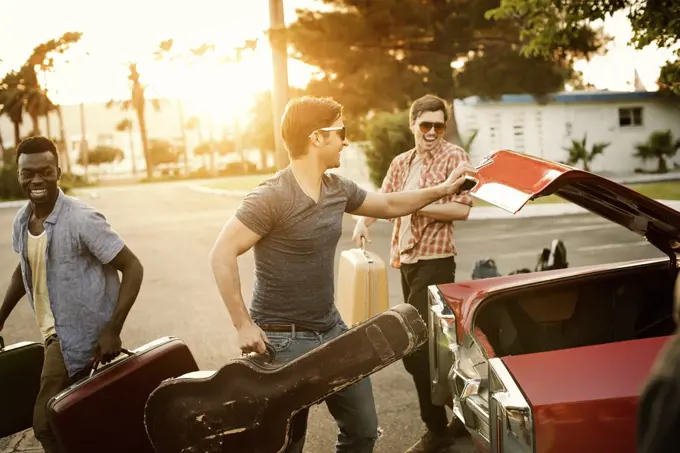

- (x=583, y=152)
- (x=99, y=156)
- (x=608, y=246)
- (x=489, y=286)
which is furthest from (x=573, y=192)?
(x=99, y=156)

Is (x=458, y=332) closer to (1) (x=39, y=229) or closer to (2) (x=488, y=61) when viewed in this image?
(1) (x=39, y=229)

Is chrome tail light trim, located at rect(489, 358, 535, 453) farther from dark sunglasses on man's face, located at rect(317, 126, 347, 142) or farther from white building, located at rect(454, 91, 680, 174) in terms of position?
white building, located at rect(454, 91, 680, 174)

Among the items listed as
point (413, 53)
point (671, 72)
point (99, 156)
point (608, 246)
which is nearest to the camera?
point (671, 72)

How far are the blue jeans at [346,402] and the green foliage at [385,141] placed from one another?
56.0 ft

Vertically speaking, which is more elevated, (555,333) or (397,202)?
(397,202)

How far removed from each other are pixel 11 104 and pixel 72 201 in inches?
1990

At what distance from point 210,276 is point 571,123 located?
2202 cm

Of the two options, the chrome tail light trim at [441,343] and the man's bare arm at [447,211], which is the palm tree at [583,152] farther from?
the chrome tail light trim at [441,343]

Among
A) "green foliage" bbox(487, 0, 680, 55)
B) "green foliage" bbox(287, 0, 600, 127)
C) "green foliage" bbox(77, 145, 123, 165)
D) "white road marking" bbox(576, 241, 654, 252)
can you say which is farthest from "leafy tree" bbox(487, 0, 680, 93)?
"green foliage" bbox(77, 145, 123, 165)

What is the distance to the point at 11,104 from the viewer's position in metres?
48.7

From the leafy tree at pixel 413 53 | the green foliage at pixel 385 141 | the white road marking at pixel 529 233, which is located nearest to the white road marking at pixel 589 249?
the white road marking at pixel 529 233

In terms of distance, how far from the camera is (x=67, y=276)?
3160mm

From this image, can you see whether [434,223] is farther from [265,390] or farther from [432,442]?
[265,390]

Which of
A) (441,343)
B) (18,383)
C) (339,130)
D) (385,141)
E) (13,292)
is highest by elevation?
(385,141)
